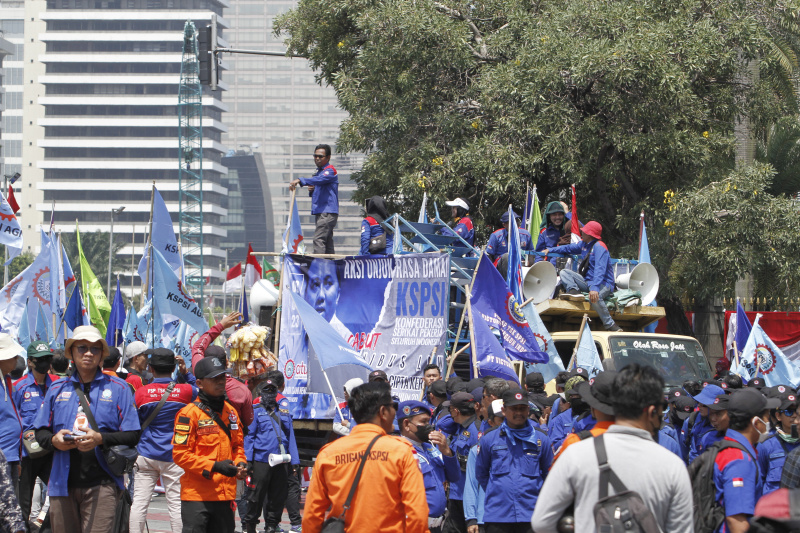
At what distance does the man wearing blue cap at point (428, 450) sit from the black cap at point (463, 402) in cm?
66

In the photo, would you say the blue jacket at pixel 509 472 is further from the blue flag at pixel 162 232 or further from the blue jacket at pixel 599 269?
the blue flag at pixel 162 232

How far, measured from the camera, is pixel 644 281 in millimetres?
12547

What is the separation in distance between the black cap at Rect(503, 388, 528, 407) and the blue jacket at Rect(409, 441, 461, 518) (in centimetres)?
71

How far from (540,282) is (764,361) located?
320 centimetres

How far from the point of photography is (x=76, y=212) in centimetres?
14462

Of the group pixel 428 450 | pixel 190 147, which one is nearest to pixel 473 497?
pixel 428 450

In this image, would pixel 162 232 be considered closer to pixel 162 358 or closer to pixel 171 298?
pixel 171 298

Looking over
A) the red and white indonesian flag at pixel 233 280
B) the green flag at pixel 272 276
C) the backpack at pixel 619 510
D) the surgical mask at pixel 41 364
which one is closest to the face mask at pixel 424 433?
the backpack at pixel 619 510

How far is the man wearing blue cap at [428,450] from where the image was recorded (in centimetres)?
655

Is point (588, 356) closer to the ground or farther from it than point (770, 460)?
farther from it

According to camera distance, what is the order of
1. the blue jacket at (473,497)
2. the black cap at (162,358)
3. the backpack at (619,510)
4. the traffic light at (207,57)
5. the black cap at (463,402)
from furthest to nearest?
the traffic light at (207,57) → the black cap at (162,358) → the black cap at (463,402) → the blue jacket at (473,497) → the backpack at (619,510)

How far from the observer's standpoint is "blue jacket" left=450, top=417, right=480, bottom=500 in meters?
7.17

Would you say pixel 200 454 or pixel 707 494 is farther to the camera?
pixel 200 454

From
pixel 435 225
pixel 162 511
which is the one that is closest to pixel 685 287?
pixel 435 225
